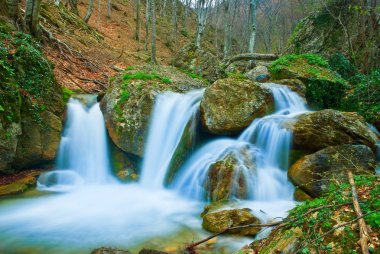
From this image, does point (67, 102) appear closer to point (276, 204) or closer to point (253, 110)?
point (253, 110)

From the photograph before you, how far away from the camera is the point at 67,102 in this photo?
8.98 m

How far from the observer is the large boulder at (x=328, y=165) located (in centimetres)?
574

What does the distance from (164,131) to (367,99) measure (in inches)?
265

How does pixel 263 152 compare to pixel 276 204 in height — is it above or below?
above

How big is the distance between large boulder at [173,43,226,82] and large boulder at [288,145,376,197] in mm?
6957

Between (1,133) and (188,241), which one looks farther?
(1,133)

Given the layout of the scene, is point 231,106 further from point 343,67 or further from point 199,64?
point 343,67

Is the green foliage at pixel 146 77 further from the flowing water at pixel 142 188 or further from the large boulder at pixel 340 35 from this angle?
the large boulder at pixel 340 35

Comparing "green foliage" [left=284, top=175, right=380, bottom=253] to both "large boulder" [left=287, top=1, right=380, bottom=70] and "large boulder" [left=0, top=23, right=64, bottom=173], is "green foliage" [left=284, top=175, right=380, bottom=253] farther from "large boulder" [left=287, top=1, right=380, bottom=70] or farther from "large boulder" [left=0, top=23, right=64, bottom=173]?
"large boulder" [left=287, top=1, right=380, bottom=70]

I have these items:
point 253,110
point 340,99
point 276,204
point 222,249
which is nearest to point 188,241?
point 222,249

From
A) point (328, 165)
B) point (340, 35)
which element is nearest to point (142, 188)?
point (328, 165)

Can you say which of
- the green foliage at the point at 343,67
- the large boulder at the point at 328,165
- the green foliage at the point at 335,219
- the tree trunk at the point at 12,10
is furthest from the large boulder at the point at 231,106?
the tree trunk at the point at 12,10

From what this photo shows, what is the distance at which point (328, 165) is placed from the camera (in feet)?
19.4

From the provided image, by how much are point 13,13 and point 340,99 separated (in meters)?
11.7
